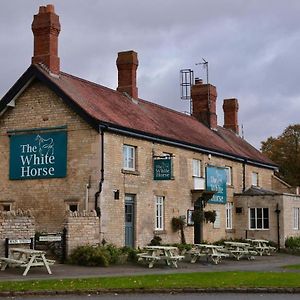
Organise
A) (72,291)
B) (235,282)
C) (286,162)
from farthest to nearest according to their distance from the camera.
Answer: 1. (286,162)
2. (235,282)
3. (72,291)

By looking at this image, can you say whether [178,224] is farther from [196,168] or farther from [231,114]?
[231,114]

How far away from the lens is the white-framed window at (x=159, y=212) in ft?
96.9

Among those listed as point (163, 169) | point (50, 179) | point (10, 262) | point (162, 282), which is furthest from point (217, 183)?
point (162, 282)

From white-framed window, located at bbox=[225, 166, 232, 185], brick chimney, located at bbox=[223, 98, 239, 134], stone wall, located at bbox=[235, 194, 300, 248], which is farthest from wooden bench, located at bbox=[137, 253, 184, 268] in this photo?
brick chimney, located at bbox=[223, 98, 239, 134]

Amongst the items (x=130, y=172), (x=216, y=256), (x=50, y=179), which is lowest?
(x=216, y=256)

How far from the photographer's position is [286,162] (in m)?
60.0

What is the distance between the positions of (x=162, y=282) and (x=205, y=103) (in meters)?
25.2

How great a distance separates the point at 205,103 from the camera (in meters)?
41.1

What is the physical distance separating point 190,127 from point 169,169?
338 inches

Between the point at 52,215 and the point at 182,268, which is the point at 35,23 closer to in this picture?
the point at 52,215

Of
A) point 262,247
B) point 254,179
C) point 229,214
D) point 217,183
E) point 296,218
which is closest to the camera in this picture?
point 262,247

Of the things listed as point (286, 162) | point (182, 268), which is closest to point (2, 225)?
point (182, 268)

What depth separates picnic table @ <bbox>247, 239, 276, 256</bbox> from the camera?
32.0m

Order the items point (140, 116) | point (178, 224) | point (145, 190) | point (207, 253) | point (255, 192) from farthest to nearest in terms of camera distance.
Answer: point (255, 192), point (140, 116), point (178, 224), point (145, 190), point (207, 253)
